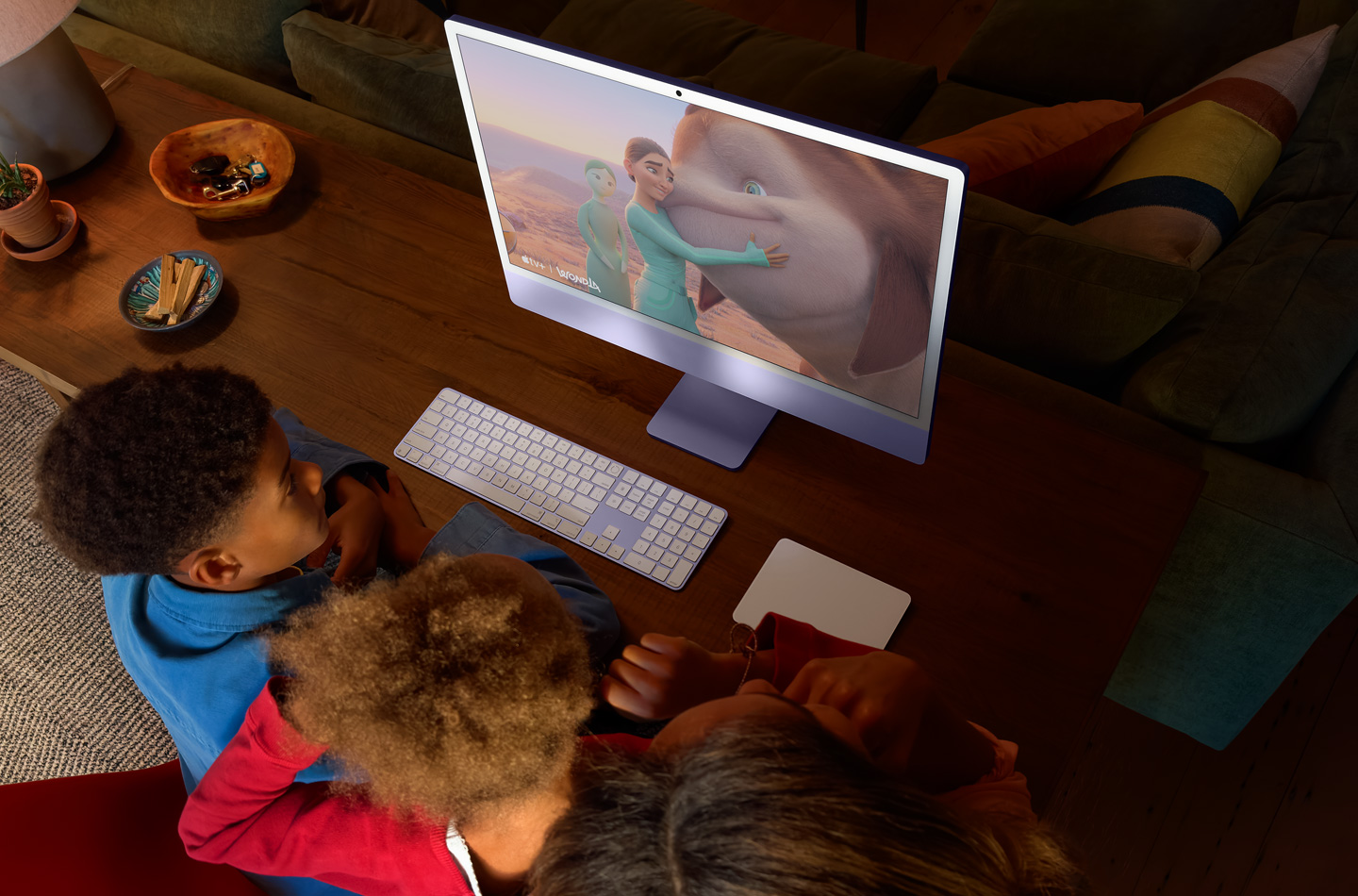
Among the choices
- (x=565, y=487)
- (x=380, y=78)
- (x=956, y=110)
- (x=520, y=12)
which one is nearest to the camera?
(x=565, y=487)

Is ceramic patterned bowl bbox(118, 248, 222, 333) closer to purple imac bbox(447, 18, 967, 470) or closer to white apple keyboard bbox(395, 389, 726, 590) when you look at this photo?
white apple keyboard bbox(395, 389, 726, 590)

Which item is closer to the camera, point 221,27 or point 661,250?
point 661,250

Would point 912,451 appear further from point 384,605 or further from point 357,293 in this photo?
point 357,293

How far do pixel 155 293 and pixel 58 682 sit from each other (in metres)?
0.70

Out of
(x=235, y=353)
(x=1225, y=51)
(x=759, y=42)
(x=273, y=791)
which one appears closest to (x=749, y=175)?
(x=273, y=791)

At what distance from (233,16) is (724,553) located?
5.45ft

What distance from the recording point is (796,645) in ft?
3.02

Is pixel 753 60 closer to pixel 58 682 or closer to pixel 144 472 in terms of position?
pixel 144 472

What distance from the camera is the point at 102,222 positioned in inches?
57.9

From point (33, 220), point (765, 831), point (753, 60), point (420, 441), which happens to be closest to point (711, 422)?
point (420, 441)

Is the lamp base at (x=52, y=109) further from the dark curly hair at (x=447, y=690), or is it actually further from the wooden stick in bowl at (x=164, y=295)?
the dark curly hair at (x=447, y=690)

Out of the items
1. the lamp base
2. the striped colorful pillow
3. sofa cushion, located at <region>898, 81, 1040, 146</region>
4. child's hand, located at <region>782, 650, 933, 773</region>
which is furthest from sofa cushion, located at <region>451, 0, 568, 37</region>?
child's hand, located at <region>782, 650, 933, 773</region>

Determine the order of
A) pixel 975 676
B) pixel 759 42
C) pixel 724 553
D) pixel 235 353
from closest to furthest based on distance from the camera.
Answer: pixel 975 676, pixel 724 553, pixel 235 353, pixel 759 42

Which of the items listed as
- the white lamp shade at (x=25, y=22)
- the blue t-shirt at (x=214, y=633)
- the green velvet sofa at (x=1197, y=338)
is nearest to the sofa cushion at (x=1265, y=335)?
the green velvet sofa at (x=1197, y=338)
